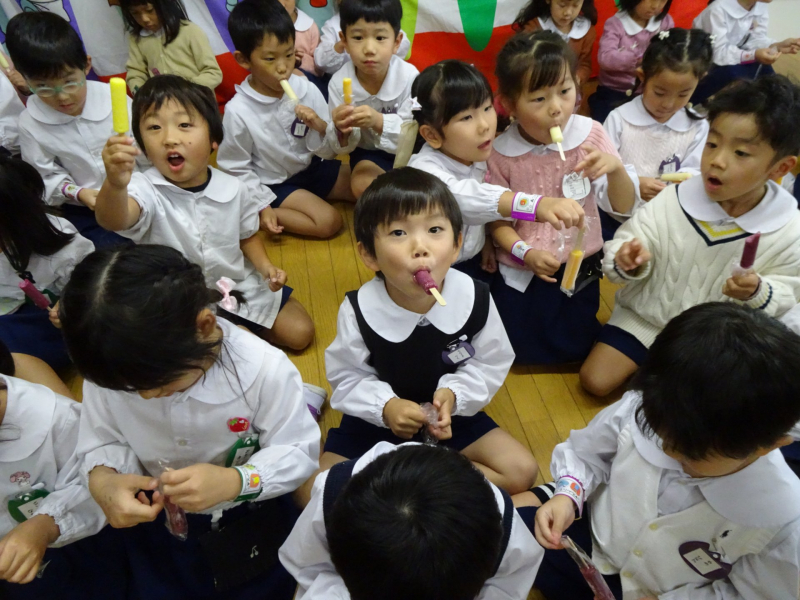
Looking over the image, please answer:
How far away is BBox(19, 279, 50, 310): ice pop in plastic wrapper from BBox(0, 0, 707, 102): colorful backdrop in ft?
4.88

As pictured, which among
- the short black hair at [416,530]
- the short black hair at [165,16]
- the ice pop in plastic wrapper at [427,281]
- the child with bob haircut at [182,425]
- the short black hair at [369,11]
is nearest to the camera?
the short black hair at [416,530]

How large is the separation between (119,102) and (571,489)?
105 centimetres

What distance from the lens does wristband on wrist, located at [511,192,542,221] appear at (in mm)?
1413

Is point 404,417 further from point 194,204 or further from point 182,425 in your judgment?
→ point 194,204

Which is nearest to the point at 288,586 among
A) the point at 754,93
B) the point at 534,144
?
the point at 534,144

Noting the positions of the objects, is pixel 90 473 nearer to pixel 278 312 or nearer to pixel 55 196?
pixel 278 312

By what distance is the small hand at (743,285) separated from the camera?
3.94ft

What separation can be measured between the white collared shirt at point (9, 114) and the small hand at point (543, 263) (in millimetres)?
1791

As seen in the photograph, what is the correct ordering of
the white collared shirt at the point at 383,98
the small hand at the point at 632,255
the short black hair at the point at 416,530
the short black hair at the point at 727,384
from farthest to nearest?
the white collared shirt at the point at 383,98 → the small hand at the point at 632,255 → the short black hair at the point at 727,384 → the short black hair at the point at 416,530

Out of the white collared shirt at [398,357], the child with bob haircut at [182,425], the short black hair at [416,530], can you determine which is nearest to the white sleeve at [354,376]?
the white collared shirt at [398,357]

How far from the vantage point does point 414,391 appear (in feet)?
4.22

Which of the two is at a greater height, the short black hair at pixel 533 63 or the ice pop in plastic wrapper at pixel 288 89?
the short black hair at pixel 533 63

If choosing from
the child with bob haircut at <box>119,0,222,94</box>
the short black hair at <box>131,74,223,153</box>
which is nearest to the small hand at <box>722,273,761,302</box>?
the short black hair at <box>131,74,223,153</box>

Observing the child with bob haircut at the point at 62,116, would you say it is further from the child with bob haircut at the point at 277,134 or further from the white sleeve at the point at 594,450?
the white sleeve at the point at 594,450
